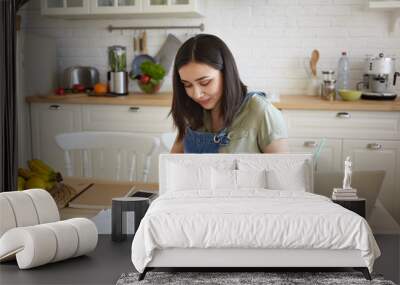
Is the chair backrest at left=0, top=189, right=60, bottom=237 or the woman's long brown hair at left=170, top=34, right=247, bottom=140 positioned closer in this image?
the chair backrest at left=0, top=189, right=60, bottom=237

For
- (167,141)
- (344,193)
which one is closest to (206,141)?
(344,193)

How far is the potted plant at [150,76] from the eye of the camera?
14.6ft

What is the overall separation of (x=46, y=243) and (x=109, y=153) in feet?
10.3

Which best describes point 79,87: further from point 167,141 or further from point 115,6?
point 167,141

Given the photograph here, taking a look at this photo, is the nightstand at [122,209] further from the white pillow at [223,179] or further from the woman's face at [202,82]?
the woman's face at [202,82]

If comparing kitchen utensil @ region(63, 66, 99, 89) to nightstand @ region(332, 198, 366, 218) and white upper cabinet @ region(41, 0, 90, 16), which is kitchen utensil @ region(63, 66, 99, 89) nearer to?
white upper cabinet @ region(41, 0, 90, 16)

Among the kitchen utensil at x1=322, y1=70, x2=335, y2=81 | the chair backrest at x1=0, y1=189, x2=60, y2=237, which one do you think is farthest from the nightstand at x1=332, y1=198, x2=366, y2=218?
the kitchen utensil at x1=322, y1=70, x2=335, y2=81

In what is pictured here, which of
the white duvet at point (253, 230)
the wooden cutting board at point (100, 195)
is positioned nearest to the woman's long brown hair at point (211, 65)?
the wooden cutting board at point (100, 195)

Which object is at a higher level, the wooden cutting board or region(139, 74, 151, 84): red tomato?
region(139, 74, 151, 84): red tomato

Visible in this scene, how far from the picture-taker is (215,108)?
1790mm

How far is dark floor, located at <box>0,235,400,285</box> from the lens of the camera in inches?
48.6

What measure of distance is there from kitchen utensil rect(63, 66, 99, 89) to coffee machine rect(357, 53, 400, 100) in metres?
2.05

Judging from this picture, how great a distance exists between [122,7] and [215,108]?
2726 millimetres

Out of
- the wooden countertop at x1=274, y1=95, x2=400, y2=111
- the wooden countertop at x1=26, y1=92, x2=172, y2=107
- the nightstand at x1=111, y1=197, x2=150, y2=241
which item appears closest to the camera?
the nightstand at x1=111, y1=197, x2=150, y2=241
